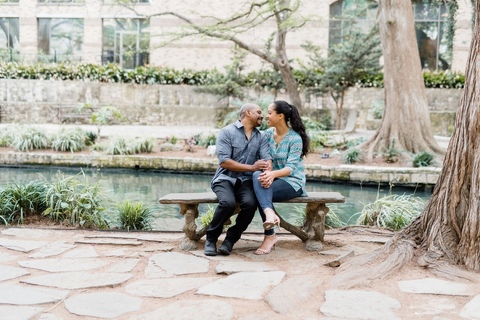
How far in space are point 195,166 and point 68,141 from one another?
137 inches

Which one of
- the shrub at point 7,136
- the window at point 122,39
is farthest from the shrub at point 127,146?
the window at point 122,39

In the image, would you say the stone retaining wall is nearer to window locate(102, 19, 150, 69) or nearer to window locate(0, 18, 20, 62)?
window locate(102, 19, 150, 69)

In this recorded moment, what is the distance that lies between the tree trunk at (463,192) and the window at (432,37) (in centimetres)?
2110

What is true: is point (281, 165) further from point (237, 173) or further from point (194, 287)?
point (194, 287)

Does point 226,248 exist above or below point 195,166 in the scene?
above

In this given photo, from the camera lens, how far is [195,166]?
13.3m

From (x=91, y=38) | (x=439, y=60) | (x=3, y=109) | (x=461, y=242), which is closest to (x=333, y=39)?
(x=439, y=60)

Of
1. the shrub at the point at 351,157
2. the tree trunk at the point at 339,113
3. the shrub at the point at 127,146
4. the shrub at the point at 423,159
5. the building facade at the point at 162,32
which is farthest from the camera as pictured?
the building facade at the point at 162,32

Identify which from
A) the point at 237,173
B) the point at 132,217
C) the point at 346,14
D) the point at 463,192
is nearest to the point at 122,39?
the point at 346,14

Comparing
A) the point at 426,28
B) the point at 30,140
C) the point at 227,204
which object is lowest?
the point at 30,140

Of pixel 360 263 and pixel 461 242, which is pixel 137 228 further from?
pixel 461 242

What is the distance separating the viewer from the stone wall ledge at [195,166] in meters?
12.0

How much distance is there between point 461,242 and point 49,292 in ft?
9.74

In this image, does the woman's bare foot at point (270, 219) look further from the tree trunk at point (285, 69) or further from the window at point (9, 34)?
the window at point (9, 34)
